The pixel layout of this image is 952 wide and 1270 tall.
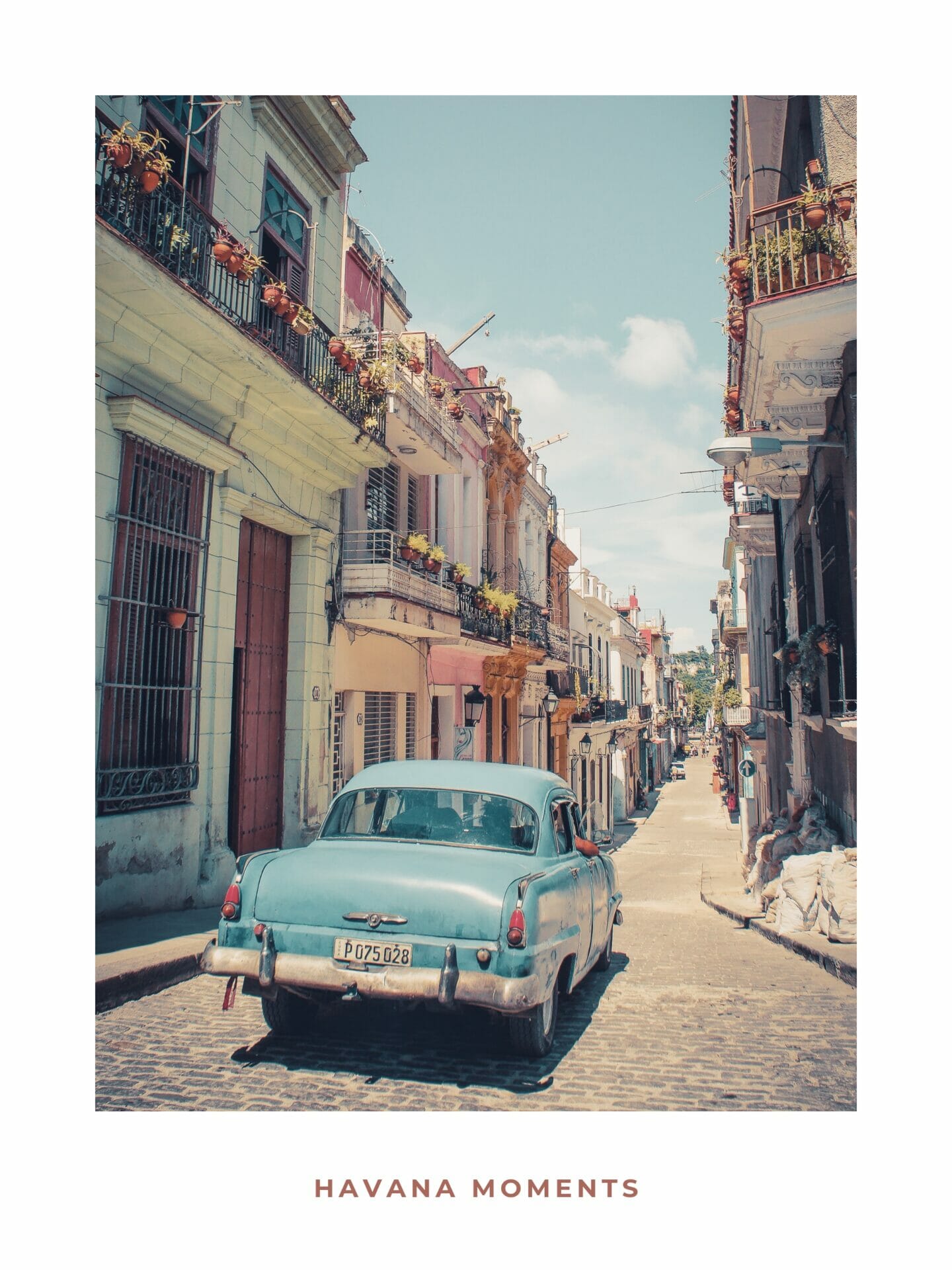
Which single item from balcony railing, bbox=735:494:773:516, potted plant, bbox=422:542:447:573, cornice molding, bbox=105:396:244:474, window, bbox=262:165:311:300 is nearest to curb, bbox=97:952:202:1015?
cornice molding, bbox=105:396:244:474

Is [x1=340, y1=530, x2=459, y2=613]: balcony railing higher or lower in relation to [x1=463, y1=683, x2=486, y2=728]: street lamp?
higher

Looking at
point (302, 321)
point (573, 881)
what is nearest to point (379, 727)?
point (302, 321)

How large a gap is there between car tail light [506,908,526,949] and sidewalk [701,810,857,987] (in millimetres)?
2263

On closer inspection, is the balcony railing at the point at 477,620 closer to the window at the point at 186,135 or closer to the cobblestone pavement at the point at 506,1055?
the window at the point at 186,135

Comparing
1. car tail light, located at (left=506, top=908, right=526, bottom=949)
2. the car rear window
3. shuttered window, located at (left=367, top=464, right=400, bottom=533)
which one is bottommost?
car tail light, located at (left=506, top=908, right=526, bottom=949)

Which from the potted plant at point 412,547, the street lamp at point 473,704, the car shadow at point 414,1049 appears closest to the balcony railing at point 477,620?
the street lamp at point 473,704

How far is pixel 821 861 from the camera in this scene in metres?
7.71

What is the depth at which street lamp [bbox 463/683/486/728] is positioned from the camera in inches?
645

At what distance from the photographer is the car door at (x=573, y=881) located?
5020 millimetres

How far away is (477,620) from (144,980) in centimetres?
1129

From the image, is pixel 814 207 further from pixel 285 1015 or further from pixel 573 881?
pixel 285 1015

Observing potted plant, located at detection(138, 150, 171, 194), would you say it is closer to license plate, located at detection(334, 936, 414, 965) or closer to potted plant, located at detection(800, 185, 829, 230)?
potted plant, located at detection(800, 185, 829, 230)

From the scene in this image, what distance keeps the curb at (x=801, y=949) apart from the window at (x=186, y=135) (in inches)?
327
